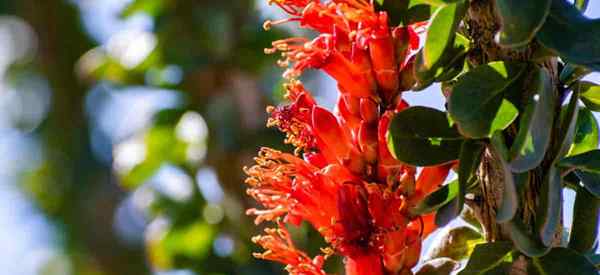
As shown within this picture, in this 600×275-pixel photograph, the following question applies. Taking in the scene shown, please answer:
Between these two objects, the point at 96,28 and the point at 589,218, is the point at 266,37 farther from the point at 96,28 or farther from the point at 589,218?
the point at 96,28

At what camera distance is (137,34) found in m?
3.83

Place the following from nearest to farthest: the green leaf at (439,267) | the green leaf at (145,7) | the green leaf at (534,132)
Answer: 1. the green leaf at (534,132)
2. the green leaf at (439,267)
3. the green leaf at (145,7)

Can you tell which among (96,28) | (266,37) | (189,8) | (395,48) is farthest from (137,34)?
(96,28)

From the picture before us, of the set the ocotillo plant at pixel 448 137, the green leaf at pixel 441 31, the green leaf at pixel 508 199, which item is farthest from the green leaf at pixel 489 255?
the green leaf at pixel 441 31

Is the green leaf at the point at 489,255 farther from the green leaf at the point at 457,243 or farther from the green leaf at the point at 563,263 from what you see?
the green leaf at the point at 457,243

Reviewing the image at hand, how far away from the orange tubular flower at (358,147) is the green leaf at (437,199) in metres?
0.05

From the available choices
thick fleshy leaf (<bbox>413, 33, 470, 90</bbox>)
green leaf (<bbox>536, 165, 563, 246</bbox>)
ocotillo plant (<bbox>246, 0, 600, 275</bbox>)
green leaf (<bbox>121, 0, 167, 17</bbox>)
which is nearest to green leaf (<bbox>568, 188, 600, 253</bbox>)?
ocotillo plant (<bbox>246, 0, 600, 275</bbox>)

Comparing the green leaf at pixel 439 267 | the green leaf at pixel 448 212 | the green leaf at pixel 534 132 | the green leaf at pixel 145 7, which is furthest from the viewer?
the green leaf at pixel 145 7

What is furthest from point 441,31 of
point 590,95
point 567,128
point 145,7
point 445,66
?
point 145,7

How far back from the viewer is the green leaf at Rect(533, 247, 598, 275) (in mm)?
1252

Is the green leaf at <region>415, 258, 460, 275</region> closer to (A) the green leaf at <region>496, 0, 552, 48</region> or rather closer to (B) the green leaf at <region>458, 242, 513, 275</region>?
(B) the green leaf at <region>458, 242, 513, 275</region>

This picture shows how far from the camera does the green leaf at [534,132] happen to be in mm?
1147

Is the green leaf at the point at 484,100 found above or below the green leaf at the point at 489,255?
above

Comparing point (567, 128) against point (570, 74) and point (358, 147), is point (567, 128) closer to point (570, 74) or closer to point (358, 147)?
point (570, 74)
